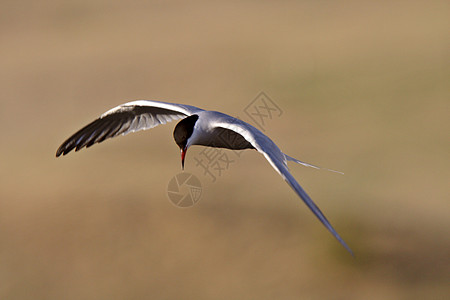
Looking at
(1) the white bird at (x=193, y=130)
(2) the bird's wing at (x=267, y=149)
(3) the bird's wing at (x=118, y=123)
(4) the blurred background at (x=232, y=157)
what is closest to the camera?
(2) the bird's wing at (x=267, y=149)

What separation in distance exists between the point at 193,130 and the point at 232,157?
11.9 meters

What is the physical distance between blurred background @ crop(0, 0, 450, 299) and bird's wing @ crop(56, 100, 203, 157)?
5.86 metres

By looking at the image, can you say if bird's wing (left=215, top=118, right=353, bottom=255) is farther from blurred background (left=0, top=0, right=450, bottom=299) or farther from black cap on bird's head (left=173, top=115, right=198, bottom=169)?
blurred background (left=0, top=0, right=450, bottom=299)

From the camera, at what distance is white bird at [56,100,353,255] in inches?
184

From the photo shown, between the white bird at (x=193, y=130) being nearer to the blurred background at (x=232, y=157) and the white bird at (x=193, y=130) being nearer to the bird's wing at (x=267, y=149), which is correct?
the bird's wing at (x=267, y=149)

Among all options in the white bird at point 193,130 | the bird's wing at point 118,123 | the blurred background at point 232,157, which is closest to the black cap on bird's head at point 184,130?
the white bird at point 193,130

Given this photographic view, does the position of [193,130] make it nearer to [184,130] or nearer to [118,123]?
[184,130]

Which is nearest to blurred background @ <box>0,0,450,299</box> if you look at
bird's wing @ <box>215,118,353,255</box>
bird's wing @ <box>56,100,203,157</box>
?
bird's wing @ <box>56,100,203,157</box>

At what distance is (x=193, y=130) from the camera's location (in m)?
5.61

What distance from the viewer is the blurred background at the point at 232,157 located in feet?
41.7

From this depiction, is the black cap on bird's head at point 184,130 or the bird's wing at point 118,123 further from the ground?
the bird's wing at point 118,123

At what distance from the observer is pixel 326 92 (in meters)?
22.8

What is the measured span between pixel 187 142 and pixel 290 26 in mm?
23364

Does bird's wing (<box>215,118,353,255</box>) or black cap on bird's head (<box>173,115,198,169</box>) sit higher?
black cap on bird's head (<box>173,115,198,169</box>)
